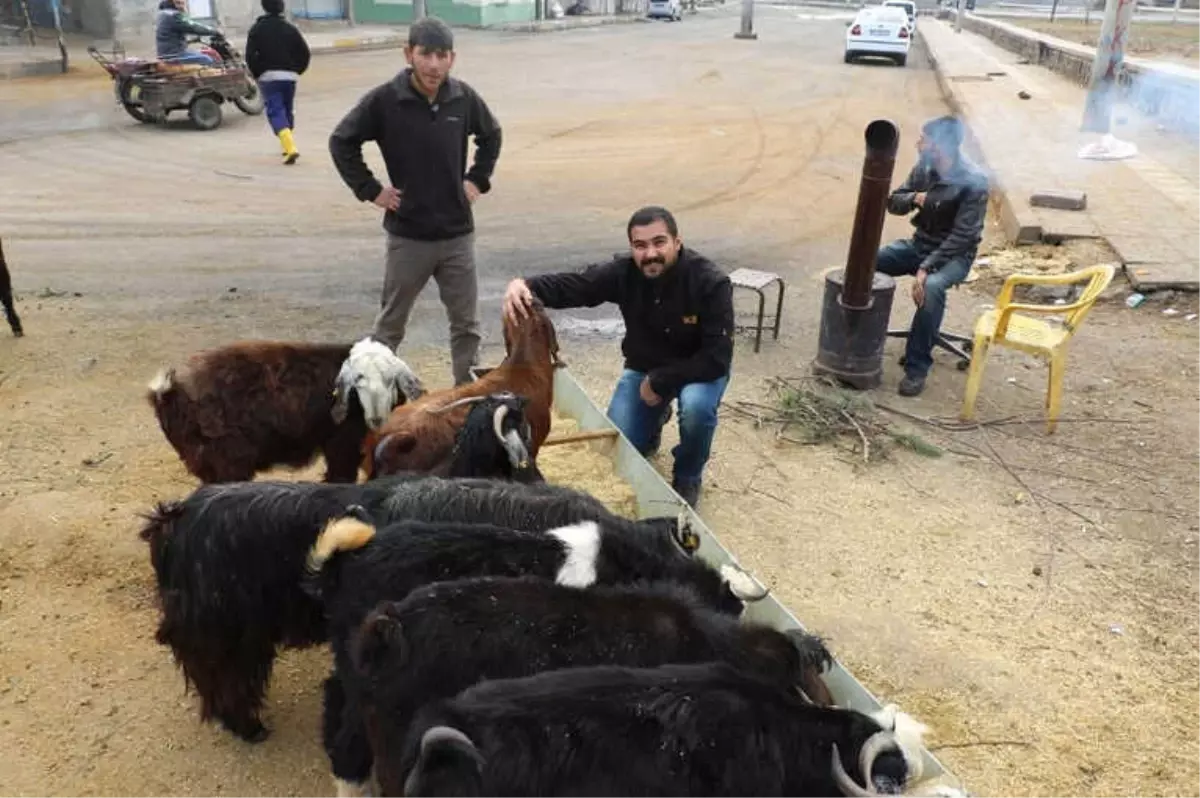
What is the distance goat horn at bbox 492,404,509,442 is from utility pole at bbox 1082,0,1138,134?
47.9 feet

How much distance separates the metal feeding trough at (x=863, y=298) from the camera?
21.5 ft

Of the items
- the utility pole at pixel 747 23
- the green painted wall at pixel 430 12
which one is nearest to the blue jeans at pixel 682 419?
the green painted wall at pixel 430 12

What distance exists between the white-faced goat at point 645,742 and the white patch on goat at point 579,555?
23.9 inches

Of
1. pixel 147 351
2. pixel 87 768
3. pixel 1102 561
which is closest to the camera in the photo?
pixel 87 768

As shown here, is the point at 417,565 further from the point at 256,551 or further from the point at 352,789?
the point at 352,789

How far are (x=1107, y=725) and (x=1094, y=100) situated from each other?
46.8 ft

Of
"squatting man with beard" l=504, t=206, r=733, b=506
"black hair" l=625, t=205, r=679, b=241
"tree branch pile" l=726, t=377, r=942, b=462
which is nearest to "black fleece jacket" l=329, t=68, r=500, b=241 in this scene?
"squatting man with beard" l=504, t=206, r=733, b=506

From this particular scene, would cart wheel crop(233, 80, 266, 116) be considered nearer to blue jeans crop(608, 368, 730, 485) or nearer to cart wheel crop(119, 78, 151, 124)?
cart wheel crop(119, 78, 151, 124)

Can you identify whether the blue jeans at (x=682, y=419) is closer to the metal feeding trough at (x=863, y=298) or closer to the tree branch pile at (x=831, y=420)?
the tree branch pile at (x=831, y=420)

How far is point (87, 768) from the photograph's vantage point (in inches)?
139

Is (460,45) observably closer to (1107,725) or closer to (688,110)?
(688,110)

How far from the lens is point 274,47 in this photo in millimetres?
12539

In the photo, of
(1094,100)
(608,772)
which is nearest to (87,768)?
(608,772)

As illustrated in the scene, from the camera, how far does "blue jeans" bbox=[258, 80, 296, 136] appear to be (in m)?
12.5
